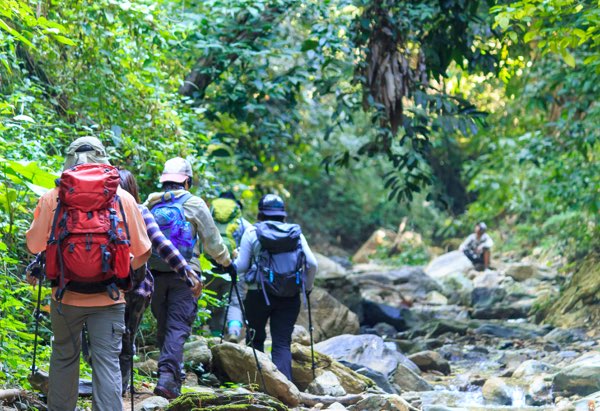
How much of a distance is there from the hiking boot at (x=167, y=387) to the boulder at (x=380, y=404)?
1452mm

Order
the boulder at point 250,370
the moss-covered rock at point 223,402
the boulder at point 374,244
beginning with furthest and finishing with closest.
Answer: the boulder at point 374,244 < the boulder at point 250,370 < the moss-covered rock at point 223,402

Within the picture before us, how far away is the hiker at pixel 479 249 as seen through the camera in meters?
24.5

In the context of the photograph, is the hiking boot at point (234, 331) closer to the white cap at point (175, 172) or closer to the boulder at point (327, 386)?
the boulder at point (327, 386)

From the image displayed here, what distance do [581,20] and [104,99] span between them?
483 cm

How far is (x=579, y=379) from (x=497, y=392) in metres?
0.86

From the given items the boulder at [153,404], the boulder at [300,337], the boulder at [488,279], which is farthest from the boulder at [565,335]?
the boulder at [153,404]

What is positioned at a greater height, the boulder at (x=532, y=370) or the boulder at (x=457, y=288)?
the boulder at (x=532, y=370)

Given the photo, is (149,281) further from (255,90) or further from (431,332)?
(431,332)

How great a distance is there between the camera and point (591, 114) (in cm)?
1411

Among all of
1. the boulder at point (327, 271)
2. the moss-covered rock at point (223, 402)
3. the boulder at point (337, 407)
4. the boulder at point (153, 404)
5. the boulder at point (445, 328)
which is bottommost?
the boulder at point (445, 328)

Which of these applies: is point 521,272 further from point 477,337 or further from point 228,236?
point 228,236

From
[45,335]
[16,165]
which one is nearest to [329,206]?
[45,335]

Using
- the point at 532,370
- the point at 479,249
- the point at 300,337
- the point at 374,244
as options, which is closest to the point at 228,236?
the point at 300,337

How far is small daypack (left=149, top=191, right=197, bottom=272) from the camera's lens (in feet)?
22.6
